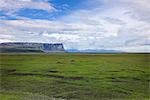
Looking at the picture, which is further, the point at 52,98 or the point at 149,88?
the point at 149,88

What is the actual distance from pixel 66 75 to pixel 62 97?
15978 mm

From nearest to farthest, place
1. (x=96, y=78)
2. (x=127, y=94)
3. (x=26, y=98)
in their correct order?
(x=26, y=98) → (x=127, y=94) → (x=96, y=78)

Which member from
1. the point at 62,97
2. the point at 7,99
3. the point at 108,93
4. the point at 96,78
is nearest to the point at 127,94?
the point at 108,93

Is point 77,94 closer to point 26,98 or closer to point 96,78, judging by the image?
point 26,98

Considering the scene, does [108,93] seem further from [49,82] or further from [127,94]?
[49,82]

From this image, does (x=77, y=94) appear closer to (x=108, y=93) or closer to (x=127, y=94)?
(x=108, y=93)

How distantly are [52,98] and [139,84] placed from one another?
14.4 m

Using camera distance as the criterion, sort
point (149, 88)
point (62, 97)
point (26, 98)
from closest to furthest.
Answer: point (26, 98) → point (62, 97) → point (149, 88)

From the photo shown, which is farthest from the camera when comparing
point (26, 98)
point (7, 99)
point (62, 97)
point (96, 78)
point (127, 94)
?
point (96, 78)

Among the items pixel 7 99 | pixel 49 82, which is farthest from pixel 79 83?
pixel 7 99

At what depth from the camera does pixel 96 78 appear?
137ft

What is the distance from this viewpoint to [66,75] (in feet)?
148

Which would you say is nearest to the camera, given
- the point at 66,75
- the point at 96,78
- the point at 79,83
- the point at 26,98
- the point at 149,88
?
the point at 26,98

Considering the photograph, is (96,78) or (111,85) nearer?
(111,85)
